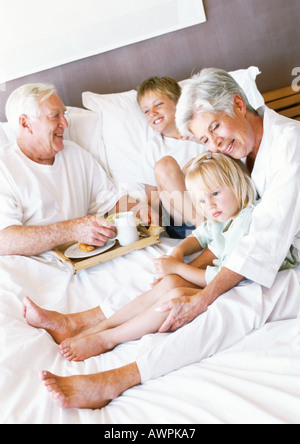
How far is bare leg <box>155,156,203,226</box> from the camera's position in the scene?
7.11ft

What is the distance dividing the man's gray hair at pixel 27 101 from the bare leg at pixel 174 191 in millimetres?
580

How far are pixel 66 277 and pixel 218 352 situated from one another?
0.78 meters

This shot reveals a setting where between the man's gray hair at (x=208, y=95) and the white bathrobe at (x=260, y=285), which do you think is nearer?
the white bathrobe at (x=260, y=285)

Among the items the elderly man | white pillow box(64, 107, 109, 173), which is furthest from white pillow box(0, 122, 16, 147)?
white pillow box(64, 107, 109, 173)

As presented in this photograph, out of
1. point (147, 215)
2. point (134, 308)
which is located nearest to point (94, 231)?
point (147, 215)

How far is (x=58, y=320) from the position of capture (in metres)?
1.62

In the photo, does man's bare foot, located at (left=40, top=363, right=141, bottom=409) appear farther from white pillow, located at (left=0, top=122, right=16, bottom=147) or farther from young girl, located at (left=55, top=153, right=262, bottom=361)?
white pillow, located at (left=0, top=122, right=16, bottom=147)

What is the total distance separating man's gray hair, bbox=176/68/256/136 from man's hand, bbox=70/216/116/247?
0.53 m

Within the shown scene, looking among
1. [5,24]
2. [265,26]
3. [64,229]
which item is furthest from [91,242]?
[265,26]

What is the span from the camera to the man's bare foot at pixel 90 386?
3.88ft

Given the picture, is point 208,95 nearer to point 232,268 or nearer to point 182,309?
point 232,268

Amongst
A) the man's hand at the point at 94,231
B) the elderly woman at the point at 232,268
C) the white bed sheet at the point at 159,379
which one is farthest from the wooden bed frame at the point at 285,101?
the white bed sheet at the point at 159,379

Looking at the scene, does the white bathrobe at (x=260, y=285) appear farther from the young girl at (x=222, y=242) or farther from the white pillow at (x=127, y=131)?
the white pillow at (x=127, y=131)

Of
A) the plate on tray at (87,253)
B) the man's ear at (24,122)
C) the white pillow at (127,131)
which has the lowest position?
the plate on tray at (87,253)
